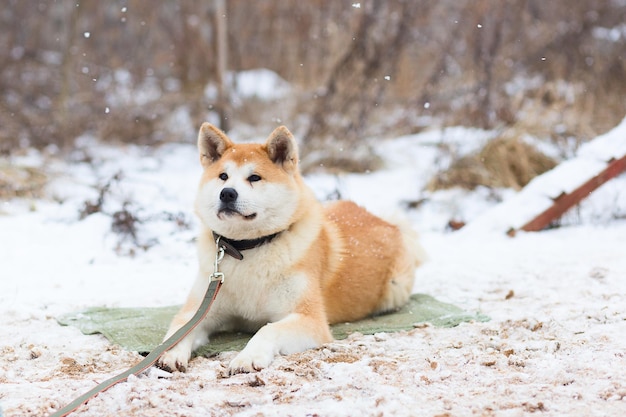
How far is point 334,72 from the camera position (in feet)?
27.7

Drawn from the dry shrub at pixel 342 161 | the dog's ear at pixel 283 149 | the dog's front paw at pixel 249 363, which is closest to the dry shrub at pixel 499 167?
the dry shrub at pixel 342 161

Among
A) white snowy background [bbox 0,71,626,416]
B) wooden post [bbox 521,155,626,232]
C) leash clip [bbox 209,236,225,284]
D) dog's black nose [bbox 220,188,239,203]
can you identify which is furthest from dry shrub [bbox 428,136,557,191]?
dog's black nose [bbox 220,188,239,203]

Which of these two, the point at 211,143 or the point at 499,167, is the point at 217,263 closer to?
the point at 211,143

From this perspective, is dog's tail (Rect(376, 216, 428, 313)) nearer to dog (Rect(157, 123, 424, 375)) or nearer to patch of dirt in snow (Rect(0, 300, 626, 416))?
dog (Rect(157, 123, 424, 375))

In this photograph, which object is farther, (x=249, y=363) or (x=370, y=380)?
(x=249, y=363)

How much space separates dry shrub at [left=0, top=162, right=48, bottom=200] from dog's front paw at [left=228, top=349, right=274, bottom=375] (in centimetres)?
477

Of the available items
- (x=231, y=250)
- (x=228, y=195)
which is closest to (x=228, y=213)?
(x=228, y=195)

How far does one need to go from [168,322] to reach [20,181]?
13.5 ft

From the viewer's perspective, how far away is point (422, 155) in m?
8.69

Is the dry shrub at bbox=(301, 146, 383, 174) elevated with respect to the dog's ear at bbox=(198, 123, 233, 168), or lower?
elevated

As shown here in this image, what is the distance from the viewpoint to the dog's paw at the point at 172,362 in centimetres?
256

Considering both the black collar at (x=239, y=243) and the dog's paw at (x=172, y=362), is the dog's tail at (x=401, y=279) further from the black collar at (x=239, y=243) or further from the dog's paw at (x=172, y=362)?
the dog's paw at (x=172, y=362)

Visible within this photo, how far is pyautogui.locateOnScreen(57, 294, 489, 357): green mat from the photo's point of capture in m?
2.99

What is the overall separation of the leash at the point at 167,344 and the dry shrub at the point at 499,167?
465 centimetres
